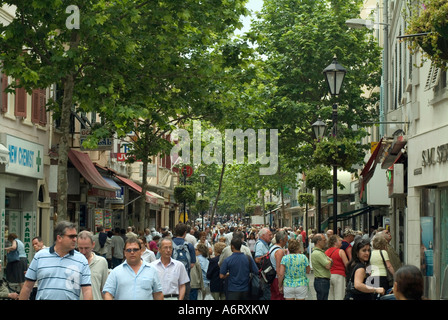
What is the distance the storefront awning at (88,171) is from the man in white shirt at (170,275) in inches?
741

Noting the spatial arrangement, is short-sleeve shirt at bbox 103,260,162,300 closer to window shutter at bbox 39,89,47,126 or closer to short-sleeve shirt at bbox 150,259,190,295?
short-sleeve shirt at bbox 150,259,190,295

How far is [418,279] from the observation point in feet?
21.7

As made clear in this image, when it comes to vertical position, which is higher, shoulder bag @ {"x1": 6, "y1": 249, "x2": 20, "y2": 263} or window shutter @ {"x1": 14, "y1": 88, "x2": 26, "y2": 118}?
window shutter @ {"x1": 14, "y1": 88, "x2": 26, "y2": 118}

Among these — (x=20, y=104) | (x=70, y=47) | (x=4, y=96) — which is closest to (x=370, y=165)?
(x=70, y=47)

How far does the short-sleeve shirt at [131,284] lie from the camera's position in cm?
926

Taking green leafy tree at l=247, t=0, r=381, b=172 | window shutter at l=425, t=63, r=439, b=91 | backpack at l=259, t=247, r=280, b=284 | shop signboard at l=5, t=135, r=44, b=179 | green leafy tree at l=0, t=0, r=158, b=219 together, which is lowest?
backpack at l=259, t=247, r=280, b=284

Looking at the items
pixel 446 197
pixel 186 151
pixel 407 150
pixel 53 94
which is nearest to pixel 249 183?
pixel 186 151

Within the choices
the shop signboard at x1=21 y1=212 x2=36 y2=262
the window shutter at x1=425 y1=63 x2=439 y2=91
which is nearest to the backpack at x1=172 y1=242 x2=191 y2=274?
the window shutter at x1=425 y1=63 x2=439 y2=91

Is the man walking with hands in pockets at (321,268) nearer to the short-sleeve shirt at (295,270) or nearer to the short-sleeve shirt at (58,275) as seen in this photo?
the short-sleeve shirt at (295,270)

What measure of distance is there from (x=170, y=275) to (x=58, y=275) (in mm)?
3228

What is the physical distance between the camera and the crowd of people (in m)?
9.05

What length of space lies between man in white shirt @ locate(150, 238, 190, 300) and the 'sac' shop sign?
8.57 m

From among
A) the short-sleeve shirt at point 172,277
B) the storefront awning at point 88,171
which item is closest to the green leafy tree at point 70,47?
the short-sleeve shirt at point 172,277

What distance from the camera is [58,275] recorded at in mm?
9000
